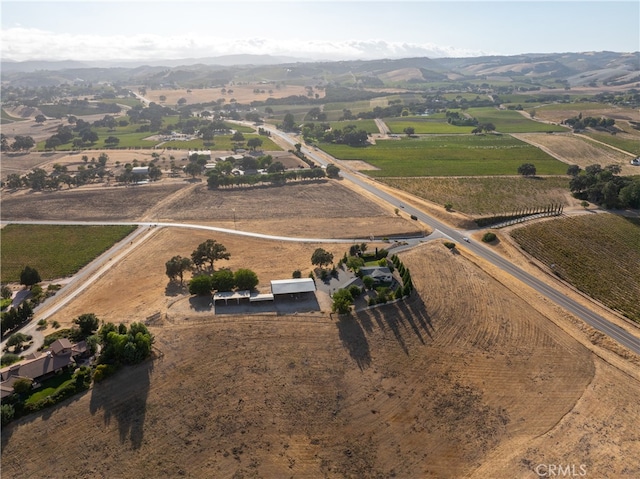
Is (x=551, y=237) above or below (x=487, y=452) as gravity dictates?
above

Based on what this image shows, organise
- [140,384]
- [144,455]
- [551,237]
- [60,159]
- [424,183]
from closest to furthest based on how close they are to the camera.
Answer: [144,455] < [140,384] < [551,237] < [424,183] < [60,159]

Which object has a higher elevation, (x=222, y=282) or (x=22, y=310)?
(x=222, y=282)

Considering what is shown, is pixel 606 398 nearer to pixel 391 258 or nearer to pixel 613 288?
pixel 613 288

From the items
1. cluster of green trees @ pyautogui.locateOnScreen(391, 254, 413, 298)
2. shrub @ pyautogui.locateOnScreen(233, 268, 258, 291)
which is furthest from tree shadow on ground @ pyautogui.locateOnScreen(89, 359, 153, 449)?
cluster of green trees @ pyautogui.locateOnScreen(391, 254, 413, 298)

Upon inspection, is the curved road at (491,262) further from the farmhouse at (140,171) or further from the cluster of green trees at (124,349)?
the farmhouse at (140,171)

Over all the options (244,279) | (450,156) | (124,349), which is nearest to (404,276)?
(244,279)

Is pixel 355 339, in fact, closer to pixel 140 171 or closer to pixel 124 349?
pixel 124 349

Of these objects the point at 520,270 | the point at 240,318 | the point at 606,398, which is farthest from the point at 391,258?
the point at 606,398

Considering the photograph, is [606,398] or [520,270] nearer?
[606,398]
